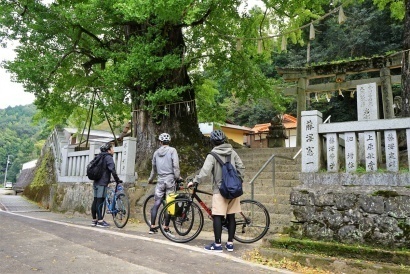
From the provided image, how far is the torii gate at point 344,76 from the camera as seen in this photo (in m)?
11.4

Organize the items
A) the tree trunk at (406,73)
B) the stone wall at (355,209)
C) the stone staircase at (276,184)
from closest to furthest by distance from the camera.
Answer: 1. the stone wall at (355,209)
2. the stone staircase at (276,184)
3. the tree trunk at (406,73)

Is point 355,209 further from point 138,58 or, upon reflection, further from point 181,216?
point 138,58

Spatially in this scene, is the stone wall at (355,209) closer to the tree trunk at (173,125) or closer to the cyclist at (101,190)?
the cyclist at (101,190)

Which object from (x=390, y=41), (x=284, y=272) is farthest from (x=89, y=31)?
(x=390, y=41)

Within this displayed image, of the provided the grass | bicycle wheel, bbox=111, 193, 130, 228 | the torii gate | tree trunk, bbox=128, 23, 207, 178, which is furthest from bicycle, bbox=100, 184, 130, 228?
the torii gate

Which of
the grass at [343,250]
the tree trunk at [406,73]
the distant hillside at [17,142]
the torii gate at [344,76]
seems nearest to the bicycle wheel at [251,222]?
the grass at [343,250]

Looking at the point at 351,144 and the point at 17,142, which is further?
the point at 17,142

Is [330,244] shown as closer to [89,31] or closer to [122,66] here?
[122,66]

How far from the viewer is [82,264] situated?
4074 millimetres

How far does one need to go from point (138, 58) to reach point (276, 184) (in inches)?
195

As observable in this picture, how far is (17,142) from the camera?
237ft

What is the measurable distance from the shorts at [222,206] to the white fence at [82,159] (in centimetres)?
469

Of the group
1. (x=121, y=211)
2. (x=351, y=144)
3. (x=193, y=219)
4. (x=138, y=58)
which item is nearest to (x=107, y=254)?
(x=193, y=219)

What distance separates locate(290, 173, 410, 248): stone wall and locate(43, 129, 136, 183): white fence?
5.56 meters
